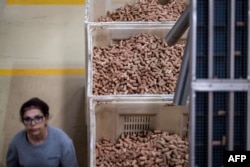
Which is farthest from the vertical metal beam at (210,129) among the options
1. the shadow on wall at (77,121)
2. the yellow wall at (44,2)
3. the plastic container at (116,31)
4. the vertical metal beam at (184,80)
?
the yellow wall at (44,2)

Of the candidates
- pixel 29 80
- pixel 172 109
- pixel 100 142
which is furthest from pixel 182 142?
pixel 29 80

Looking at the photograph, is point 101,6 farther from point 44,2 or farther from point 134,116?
point 44,2

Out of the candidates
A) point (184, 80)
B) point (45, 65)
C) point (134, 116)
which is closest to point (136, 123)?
point (134, 116)

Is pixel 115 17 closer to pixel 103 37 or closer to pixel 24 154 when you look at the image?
pixel 103 37

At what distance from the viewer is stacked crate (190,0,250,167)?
2.04 meters

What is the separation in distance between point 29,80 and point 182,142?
1908 millimetres

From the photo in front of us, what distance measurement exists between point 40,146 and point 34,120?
19 centimetres

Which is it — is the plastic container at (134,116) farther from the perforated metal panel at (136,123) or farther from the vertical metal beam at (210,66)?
the vertical metal beam at (210,66)

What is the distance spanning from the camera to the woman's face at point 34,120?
2793 mm

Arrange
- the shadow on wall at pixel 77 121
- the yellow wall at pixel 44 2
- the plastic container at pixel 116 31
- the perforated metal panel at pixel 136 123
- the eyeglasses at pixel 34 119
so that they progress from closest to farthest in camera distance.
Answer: the eyeglasses at pixel 34 119, the perforated metal panel at pixel 136 123, the plastic container at pixel 116 31, the shadow on wall at pixel 77 121, the yellow wall at pixel 44 2

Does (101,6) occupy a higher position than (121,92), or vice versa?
(101,6)

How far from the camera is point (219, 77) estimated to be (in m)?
2.06

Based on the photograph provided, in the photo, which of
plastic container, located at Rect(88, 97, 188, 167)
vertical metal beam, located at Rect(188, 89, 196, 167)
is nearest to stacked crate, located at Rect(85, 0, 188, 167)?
plastic container, located at Rect(88, 97, 188, 167)

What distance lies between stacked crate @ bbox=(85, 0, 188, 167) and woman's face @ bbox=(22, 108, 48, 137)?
0.56 metres
